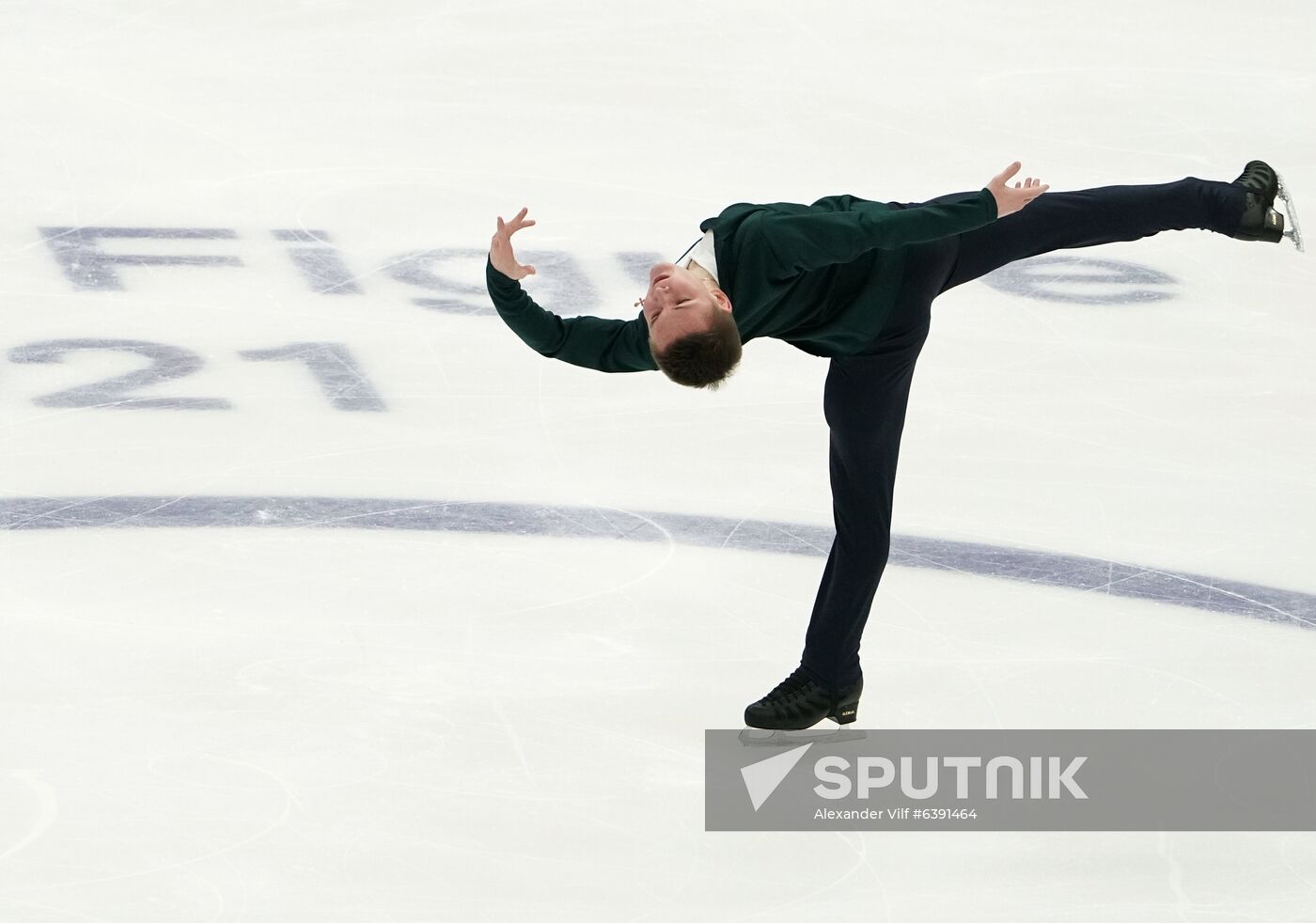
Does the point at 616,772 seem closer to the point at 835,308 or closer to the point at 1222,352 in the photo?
the point at 835,308

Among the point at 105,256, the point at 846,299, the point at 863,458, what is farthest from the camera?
the point at 105,256

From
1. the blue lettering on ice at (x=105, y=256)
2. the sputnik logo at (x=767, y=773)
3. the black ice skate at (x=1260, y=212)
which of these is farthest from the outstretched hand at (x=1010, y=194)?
the blue lettering on ice at (x=105, y=256)

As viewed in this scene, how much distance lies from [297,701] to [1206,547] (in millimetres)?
Answer: 2414

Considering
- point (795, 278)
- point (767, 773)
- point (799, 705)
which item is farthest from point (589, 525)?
point (795, 278)

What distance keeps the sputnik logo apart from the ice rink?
5.1 inches

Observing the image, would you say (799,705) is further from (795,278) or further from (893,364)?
(795,278)

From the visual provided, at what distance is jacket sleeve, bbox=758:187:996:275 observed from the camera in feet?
11.7

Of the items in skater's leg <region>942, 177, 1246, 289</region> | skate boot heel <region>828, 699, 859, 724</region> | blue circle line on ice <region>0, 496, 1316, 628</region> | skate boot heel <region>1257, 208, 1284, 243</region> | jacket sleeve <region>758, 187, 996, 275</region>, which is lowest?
Answer: skate boot heel <region>828, 699, 859, 724</region>

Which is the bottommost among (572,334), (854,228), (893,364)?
(893,364)

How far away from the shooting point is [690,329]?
3.48 m

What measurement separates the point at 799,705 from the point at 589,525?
1073mm

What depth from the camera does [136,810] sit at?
12.2 ft

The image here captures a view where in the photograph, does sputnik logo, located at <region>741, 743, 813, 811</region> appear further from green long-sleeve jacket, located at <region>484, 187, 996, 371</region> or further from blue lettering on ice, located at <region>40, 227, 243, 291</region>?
blue lettering on ice, located at <region>40, 227, 243, 291</region>

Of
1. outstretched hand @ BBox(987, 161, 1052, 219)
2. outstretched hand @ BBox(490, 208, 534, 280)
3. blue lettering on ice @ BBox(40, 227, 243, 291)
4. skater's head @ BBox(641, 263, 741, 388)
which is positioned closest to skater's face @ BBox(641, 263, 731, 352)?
skater's head @ BBox(641, 263, 741, 388)
